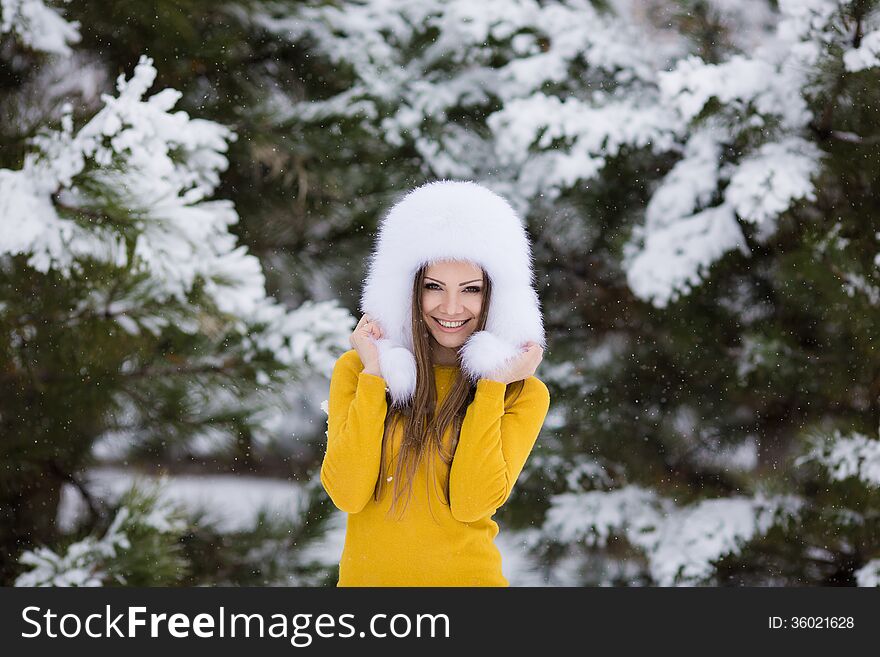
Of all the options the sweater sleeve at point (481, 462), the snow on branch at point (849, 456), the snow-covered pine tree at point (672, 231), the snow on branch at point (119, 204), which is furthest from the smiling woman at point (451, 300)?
the snow on branch at point (849, 456)

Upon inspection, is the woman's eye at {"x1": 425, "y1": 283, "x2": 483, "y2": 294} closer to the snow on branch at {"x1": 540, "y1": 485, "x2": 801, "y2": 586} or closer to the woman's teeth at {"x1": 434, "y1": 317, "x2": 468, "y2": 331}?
the woman's teeth at {"x1": 434, "y1": 317, "x2": 468, "y2": 331}

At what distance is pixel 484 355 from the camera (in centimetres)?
130

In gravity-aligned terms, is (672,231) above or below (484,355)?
above

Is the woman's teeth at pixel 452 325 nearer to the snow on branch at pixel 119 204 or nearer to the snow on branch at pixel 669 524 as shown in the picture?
the snow on branch at pixel 119 204

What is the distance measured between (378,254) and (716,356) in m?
2.41

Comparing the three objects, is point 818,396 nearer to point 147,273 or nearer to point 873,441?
point 873,441

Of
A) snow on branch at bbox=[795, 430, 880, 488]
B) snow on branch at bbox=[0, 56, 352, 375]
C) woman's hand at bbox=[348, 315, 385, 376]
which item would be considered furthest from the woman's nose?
snow on branch at bbox=[795, 430, 880, 488]

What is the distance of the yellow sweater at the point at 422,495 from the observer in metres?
1.26

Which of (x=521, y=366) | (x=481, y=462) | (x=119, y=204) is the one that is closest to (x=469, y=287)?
(x=521, y=366)

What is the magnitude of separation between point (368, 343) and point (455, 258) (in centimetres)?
18

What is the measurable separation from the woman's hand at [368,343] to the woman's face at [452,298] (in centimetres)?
8

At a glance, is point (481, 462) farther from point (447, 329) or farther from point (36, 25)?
point (36, 25)

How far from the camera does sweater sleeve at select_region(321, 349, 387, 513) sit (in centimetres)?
126

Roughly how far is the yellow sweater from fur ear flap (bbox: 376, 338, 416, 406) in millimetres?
20
